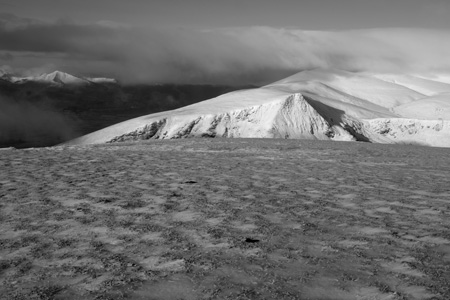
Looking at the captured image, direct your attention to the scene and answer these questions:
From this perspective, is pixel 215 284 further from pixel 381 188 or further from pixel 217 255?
pixel 381 188

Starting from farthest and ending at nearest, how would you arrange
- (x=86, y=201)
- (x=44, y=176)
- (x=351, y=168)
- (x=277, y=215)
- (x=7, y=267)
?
(x=351, y=168)
(x=44, y=176)
(x=86, y=201)
(x=277, y=215)
(x=7, y=267)

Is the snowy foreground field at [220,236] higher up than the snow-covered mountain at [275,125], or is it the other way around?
the snow-covered mountain at [275,125]

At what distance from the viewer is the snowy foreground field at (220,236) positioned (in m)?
5.88

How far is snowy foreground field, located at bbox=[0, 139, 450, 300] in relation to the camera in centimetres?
588

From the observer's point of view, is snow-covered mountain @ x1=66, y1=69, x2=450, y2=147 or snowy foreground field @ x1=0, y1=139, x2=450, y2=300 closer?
snowy foreground field @ x1=0, y1=139, x2=450, y2=300

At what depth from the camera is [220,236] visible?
813 cm

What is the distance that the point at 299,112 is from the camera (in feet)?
450

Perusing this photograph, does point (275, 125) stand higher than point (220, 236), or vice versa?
point (275, 125)

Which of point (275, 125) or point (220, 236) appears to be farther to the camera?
point (275, 125)

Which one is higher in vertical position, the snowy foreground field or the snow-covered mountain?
the snow-covered mountain

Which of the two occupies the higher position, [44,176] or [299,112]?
[299,112]

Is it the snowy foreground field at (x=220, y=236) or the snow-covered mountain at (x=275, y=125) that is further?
the snow-covered mountain at (x=275, y=125)

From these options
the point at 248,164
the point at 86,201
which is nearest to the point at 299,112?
the point at 248,164

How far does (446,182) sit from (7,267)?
1511 cm
